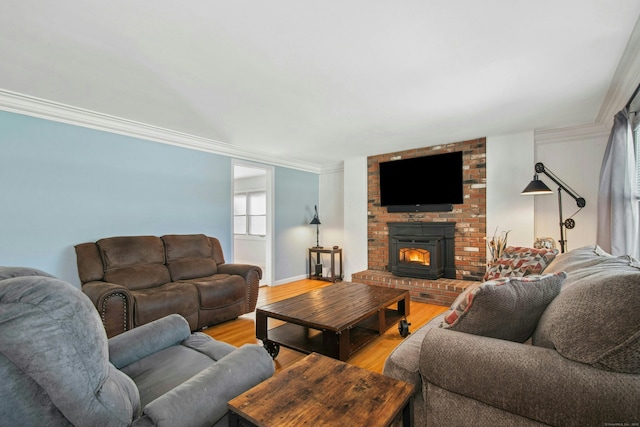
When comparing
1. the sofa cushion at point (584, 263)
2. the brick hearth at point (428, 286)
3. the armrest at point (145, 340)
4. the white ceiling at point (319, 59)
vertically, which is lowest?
the brick hearth at point (428, 286)

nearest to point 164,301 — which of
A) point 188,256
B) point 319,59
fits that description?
point 188,256

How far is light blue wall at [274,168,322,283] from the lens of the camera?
548 cm

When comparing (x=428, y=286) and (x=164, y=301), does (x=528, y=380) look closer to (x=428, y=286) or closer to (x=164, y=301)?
(x=164, y=301)

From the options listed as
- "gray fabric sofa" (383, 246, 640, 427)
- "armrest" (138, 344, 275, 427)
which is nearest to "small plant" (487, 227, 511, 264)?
"gray fabric sofa" (383, 246, 640, 427)

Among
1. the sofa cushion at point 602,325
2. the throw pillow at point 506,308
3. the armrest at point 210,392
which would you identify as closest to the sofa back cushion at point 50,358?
the armrest at point 210,392

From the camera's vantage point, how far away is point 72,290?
85 centimetres

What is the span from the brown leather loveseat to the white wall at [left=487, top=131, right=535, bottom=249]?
11.1 ft

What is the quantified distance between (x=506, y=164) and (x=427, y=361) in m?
3.78

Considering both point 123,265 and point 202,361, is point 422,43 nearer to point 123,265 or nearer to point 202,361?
point 202,361

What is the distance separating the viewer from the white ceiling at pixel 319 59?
5.47ft

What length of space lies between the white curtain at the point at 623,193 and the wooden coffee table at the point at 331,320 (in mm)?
A: 1973

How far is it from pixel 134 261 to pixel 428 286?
147 inches

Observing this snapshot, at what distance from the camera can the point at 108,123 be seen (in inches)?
132

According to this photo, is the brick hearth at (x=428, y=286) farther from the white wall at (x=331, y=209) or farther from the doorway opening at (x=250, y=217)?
the doorway opening at (x=250, y=217)
